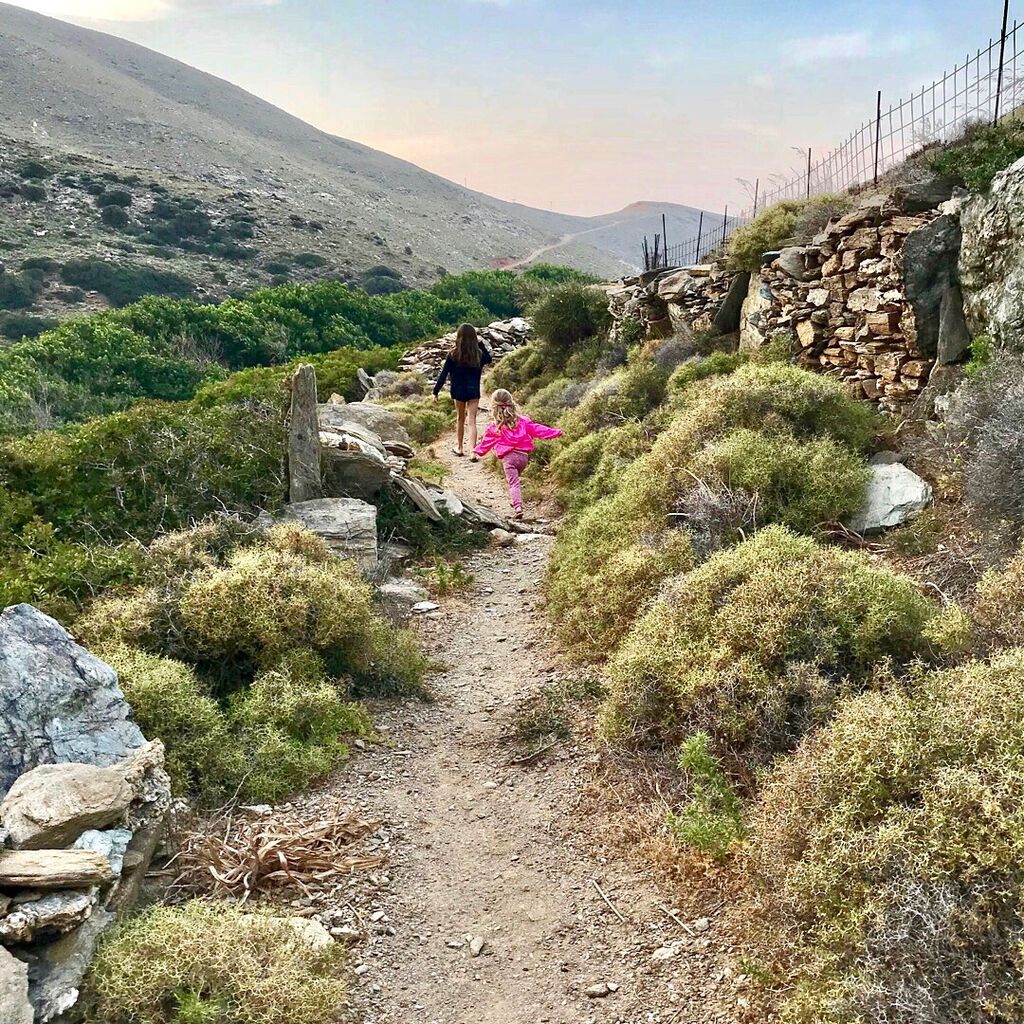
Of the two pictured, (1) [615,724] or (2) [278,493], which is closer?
(1) [615,724]

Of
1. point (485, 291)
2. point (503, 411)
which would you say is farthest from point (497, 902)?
point (485, 291)

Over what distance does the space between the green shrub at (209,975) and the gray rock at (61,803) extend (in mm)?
542

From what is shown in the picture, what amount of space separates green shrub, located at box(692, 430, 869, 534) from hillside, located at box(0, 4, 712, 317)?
51.6 metres

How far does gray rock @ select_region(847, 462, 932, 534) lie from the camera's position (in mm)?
6859

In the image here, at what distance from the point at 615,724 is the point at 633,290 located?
14.4 metres

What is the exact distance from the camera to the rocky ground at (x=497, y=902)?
3691 mm

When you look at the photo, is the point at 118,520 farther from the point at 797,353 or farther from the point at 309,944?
the point at 797,353

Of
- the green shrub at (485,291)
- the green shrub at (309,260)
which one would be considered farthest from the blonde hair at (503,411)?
the green shrub at (309,260)

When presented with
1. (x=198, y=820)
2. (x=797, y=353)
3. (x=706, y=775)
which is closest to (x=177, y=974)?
(x=198, y=820)

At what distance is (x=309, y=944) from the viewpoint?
387 cm

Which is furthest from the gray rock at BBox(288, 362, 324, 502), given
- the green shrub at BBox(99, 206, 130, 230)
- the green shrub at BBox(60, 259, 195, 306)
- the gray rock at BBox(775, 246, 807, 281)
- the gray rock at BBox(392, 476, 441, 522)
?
the green shrub at BBox(99, 206, 130, 230)

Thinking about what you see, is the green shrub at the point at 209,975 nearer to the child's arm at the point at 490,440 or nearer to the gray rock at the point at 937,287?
the gray rock at the point at 937,287

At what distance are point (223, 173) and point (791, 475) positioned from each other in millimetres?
91142

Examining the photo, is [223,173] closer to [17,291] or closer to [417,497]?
[17,291]
